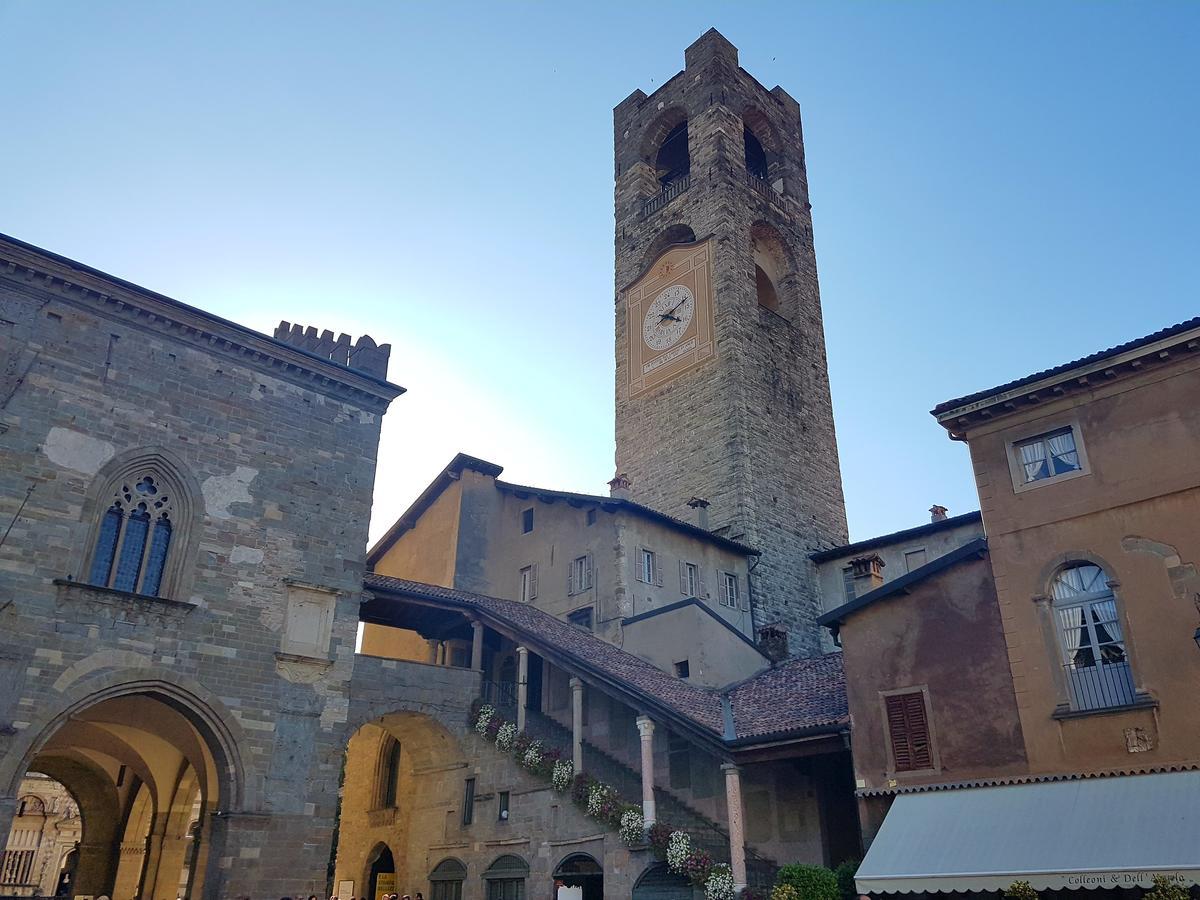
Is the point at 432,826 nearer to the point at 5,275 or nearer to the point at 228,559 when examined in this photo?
the point at 228,559

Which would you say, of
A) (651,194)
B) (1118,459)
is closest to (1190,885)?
(1118,459)

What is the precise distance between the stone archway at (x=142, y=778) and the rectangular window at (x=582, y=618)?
32.9 ft

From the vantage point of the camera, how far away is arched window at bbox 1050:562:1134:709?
12695mm

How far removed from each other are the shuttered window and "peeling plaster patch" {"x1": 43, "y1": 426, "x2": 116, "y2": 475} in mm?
13613

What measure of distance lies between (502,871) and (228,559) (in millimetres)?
→ 8306

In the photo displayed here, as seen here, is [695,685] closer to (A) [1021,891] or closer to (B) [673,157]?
(A) [1021,891]

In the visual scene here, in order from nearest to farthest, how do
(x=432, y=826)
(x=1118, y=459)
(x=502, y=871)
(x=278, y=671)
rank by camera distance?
(x=1118, y=459) → (x=278, y=671) → (x=502, y=871) → (x=432, y=826)

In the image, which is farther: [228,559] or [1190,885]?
[228,559]

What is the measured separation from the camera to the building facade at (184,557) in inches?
596

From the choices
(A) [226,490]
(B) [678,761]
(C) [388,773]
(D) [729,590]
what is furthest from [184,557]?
(D) [729,590]

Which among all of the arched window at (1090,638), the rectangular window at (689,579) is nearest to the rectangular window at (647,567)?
the rectangular window at (689,579)

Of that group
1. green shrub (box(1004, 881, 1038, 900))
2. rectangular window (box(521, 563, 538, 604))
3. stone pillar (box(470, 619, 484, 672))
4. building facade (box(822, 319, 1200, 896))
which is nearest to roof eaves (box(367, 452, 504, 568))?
rectangular window (box(521, 563, 538, 604))

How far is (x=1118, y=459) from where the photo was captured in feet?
44.1

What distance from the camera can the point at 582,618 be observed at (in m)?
25.7
